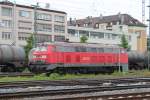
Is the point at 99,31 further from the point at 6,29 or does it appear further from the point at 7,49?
the point at 7,49

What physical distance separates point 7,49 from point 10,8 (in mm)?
43576

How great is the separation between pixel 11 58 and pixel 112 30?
71.8 m

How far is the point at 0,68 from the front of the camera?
39156mm

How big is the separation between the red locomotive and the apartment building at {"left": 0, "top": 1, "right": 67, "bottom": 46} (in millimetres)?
37807

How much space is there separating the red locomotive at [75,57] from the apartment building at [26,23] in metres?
37.8

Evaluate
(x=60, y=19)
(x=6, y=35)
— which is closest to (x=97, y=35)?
(x=60, y=19)

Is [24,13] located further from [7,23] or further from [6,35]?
[6,35]

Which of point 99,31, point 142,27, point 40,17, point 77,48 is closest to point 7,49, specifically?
point 77,48

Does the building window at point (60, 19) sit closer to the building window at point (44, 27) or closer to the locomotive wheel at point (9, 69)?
the building window at point (44, 27)

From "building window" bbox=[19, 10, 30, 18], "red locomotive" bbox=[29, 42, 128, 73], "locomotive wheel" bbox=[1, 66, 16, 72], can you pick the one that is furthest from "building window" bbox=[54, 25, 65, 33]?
"red locomotive" bbox=[29, 42, 128, 73]

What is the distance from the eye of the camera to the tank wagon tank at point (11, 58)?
121 ft

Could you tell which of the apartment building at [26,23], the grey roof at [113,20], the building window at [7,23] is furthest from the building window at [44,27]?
the grey roof at [113,20]

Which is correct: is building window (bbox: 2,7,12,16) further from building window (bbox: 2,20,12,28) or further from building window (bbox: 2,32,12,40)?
building window (bbox: 2,32,12,40)

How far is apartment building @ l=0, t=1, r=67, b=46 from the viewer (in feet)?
257
